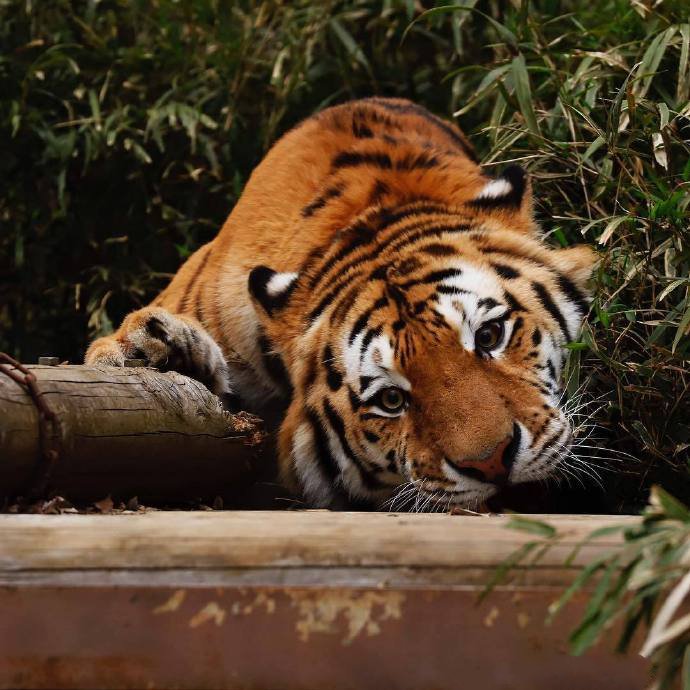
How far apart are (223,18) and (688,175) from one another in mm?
2771

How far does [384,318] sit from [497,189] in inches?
19.5

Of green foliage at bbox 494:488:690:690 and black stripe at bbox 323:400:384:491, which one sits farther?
black stripe at bbox 323:400:384:491

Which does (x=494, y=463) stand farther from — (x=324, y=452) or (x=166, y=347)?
(x=166, y=347)

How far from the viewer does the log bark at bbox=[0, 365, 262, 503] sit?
80.9 inches

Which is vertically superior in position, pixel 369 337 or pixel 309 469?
pixel 369 337

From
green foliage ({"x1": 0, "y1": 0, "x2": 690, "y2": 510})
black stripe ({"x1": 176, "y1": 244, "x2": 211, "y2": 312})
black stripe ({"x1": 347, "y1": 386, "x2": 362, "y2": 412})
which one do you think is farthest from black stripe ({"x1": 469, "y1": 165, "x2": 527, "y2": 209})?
green foliage ({"x1": 0, "y1": 0, "x2": 690, "y2": 510})

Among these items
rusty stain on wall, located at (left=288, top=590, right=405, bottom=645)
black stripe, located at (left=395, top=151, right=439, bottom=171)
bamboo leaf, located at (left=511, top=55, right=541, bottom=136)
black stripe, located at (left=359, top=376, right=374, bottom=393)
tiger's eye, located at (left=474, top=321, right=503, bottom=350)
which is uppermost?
bamboo leaf, located at (left=511, top=55, right=541, bottom=136)

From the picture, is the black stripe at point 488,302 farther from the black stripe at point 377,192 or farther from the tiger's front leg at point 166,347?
the tiger's front leg at point 166,347

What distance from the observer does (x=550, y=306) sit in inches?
105

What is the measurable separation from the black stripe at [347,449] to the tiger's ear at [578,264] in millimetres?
619

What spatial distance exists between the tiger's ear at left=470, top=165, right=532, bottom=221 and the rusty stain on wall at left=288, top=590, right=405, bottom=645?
5.38 ft

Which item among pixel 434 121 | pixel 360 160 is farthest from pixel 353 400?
pixel 434 121

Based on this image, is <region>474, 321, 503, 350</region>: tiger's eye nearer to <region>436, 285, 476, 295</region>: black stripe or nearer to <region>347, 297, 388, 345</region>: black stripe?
<region>436, 285, 476, 295</region>: black stripe

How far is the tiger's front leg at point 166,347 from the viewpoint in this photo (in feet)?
9.16
